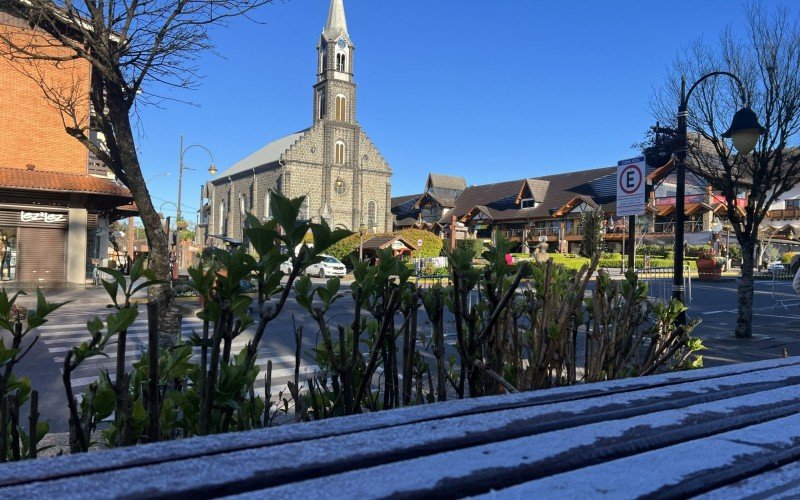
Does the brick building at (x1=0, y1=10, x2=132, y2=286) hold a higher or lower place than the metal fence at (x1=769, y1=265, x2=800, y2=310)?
higher

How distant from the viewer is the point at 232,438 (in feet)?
3.84

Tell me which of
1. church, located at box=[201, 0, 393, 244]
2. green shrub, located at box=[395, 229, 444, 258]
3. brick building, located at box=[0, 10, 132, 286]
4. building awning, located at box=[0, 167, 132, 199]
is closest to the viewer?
building awning, located at box=[0, 167, 132, 199]

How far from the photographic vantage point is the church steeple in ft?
204

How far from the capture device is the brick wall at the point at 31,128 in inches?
873

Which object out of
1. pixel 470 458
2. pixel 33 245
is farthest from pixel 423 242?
pixel 470 458

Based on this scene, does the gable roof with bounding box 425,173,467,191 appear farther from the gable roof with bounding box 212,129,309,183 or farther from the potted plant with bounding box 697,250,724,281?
the potted plant with bounding box 697,250,724,281

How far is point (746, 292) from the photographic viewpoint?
11.2 m

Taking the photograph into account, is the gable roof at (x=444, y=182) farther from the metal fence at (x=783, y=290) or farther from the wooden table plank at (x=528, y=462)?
the wooden table plank at (x=528, y=462)

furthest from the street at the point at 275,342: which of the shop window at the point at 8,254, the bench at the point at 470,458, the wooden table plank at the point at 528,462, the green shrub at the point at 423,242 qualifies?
the green shrub at the point at 423,242

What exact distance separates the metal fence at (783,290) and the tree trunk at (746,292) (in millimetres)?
6642

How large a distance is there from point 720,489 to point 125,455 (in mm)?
986

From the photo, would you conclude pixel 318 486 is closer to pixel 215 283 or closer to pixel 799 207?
pixel 215 283

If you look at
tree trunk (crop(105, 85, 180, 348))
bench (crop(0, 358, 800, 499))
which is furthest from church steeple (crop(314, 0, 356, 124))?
bench (crop(0, 358, 800, 499))

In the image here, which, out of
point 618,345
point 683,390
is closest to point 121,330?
point 683,390
